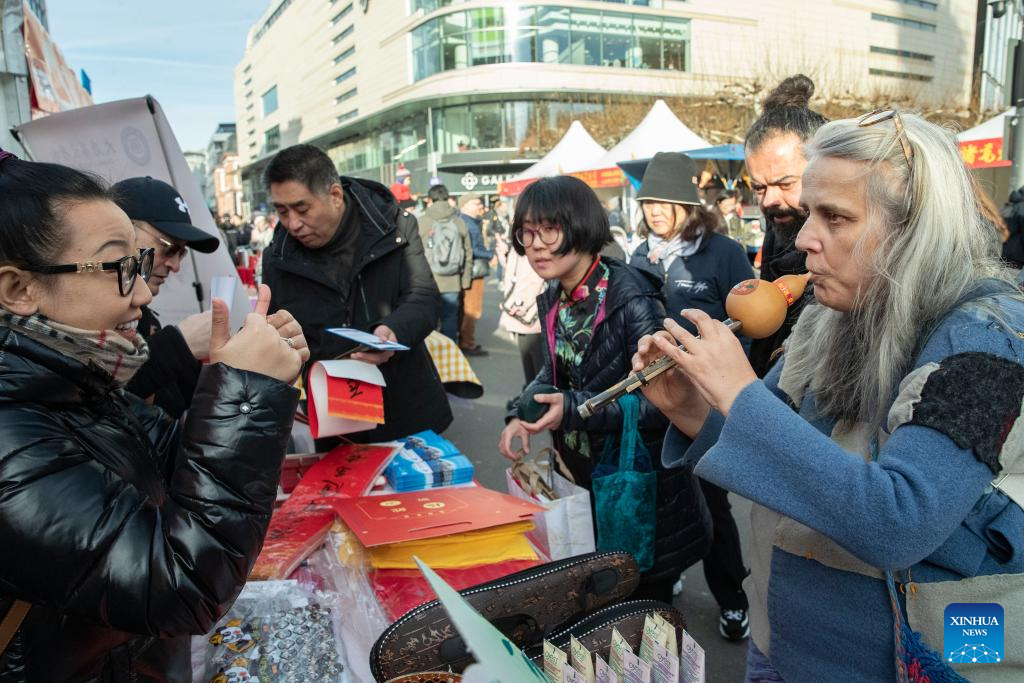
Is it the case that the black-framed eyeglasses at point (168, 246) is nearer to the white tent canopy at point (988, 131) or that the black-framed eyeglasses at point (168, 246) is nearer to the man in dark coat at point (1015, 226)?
the man in dark coat at point (1015, 226)

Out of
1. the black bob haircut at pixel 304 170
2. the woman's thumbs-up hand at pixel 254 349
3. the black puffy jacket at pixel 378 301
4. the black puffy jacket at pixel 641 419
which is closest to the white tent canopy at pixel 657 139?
the black puffy jacket at pixel 378 301

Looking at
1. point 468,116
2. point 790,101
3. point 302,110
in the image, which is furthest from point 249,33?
point 790,101

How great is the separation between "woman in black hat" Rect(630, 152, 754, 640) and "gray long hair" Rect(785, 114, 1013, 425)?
6.34ft

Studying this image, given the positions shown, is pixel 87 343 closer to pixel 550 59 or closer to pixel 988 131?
pixel 988 131

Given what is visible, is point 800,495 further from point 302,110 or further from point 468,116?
point 302,110

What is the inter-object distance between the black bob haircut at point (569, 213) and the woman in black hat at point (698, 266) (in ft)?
2.81

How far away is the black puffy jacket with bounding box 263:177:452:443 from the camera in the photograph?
118 inches

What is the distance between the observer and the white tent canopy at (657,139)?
521 inches

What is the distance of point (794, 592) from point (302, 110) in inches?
3238

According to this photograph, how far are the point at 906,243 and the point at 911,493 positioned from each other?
428 millimetres

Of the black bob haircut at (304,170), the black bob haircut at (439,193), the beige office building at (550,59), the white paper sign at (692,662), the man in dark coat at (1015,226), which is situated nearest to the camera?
the white paper sign at (692,662)

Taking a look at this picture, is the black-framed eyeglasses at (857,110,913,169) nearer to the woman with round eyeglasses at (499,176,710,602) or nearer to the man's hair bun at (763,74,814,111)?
the woman with round eyeglasses at (499,176,710,602)

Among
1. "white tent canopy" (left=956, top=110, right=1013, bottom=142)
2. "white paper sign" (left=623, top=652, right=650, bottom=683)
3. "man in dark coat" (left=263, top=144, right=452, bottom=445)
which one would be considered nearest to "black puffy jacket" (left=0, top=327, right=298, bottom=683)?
"white paper sign" (left=623, top=652, right=650, bottom=683)

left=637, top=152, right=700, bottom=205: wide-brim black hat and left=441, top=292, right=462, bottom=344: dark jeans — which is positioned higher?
left=637, top=152, right=700, bottom=205: wide-brim black hat
